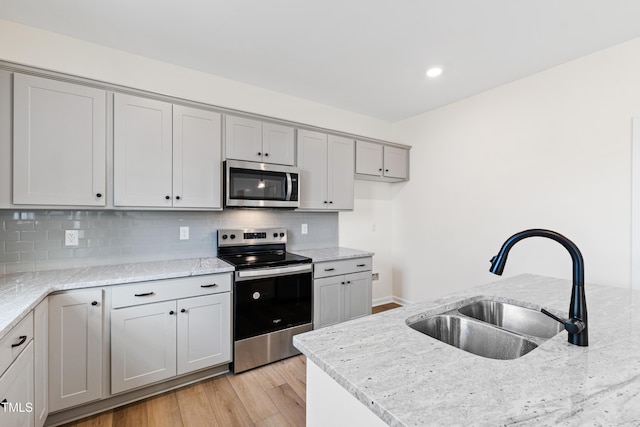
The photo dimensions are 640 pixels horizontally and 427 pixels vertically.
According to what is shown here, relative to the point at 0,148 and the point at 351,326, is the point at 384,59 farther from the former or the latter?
the point at 0,148

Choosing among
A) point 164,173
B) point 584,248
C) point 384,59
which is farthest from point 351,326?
point 584,248

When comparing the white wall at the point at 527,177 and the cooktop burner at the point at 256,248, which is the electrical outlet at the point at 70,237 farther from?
the white wall at the point at 527,177

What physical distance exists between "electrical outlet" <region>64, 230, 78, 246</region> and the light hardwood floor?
3.93ft

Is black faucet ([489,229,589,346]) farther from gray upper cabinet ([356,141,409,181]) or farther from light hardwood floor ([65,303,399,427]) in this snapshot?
gray upper cabinet ([356,141,409,181])

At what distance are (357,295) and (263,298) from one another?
1111mm

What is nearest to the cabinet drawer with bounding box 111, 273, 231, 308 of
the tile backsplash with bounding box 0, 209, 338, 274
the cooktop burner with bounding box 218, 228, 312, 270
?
the cooktop burner with bounding box 218, 228, 312, 270

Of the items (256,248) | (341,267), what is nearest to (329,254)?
(341,267)

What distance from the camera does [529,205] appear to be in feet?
9.04

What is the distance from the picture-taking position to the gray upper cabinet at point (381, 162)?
350 cm

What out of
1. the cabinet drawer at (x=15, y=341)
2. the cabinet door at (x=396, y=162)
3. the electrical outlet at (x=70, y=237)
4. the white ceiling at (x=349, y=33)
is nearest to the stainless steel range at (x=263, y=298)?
the electrical outlet at (x=70, y=237)

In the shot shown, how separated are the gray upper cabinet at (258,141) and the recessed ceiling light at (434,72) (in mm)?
1410

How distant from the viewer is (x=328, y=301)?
2.88 meters

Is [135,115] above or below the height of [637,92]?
below

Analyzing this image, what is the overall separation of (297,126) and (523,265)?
8.58ft
